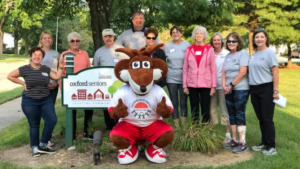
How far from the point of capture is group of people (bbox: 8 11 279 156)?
15.3ft

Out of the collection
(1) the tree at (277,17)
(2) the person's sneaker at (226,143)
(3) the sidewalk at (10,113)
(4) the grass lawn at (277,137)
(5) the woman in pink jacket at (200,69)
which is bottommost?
(3) the sidewalk at (10,113)

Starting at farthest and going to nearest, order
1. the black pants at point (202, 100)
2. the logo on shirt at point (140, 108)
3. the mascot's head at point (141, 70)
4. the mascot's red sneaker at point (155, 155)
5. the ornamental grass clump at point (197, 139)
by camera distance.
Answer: the black pants at point (202, 100), the ornamental grass clump at point (197, 139), the mascot's red sneaker at point (155, 155), the logo on shirt at point (140, 108), the mascot's head at point (141, 70)

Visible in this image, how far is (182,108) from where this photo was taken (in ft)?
18.5

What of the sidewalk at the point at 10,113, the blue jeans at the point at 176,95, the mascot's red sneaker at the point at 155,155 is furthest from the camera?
the sidewalk at the point at 10,113

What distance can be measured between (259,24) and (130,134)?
18.1m

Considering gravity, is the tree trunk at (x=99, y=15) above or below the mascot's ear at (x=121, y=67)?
above

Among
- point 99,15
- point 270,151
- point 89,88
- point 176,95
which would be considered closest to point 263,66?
point 270,151

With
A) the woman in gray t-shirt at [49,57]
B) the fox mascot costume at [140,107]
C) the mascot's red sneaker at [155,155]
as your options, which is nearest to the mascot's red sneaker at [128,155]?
the fox mascot costume at [140,107]

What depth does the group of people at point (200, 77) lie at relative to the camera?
4.67 m

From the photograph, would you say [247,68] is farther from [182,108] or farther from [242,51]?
[182,108]

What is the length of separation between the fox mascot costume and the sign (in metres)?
0.76

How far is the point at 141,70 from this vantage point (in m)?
4.12

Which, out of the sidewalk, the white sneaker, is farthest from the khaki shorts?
the sidewalk

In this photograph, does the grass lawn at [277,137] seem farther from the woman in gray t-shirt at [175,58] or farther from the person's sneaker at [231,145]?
the woman in gray t-shirt at [175,58]
